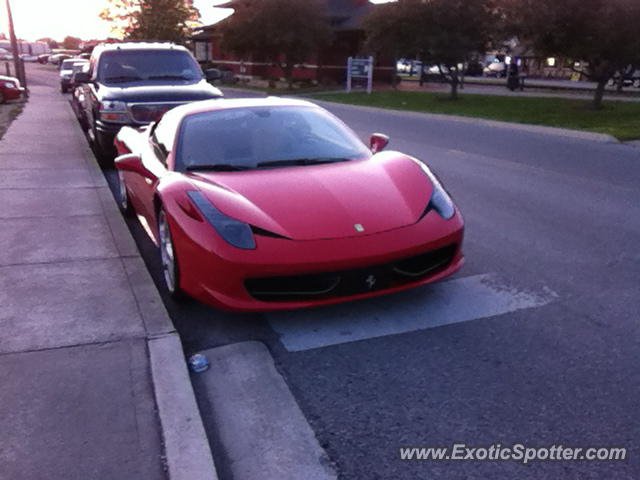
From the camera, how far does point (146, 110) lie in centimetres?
998

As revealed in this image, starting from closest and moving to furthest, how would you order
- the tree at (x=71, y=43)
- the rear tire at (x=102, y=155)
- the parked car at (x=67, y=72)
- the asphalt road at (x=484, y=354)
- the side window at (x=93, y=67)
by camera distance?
the asphalt road at (x=484, y=354) → the rear tire at (x=102, y=155) → the side window at (x=93, y=67) → the parked car at (x=67, y=72) → the tree at (x=71, y=43)

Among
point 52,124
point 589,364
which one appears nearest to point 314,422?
point 589,364

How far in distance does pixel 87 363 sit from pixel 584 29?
19942mm

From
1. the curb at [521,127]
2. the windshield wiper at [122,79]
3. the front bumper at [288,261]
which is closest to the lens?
the front bumper at [288,261]

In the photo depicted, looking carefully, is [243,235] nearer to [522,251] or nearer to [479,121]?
[522,251]

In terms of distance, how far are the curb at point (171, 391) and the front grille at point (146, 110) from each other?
17.0 ft

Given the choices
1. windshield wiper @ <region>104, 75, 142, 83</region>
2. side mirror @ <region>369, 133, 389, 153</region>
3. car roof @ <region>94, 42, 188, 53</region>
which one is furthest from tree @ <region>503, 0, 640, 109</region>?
side mirror @ <region>369, 133, 389, 153</region>

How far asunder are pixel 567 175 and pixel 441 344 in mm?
6928

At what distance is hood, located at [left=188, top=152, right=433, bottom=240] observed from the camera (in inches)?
159

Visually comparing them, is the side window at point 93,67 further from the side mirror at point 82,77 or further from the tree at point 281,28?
the tree at point 281,28

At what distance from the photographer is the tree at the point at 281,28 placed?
121 feet

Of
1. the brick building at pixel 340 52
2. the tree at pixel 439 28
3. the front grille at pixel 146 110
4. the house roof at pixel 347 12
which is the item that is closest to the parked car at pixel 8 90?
the tree at pixel 439 28

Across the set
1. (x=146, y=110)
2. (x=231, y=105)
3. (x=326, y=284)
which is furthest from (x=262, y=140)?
(x=146, y=110)

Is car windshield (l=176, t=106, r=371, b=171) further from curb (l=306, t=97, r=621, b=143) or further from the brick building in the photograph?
the brick building
